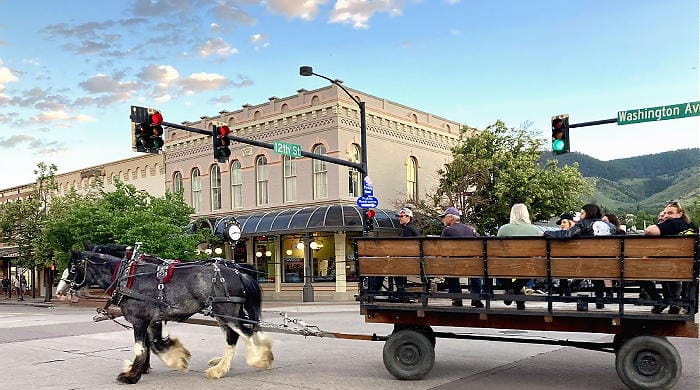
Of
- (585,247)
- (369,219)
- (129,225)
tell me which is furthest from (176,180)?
(585,247)

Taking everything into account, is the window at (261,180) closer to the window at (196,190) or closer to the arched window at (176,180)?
the window at (196,190)

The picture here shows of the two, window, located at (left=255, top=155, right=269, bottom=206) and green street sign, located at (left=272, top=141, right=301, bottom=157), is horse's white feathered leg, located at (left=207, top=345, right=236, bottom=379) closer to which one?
green street sign, located at (left=272, top=141, right=301, bottom=157)

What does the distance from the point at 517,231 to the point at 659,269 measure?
6.58 feet

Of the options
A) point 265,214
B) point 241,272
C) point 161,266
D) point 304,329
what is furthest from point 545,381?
point 265,214

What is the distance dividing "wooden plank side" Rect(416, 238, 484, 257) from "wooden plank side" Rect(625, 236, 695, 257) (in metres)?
1.72

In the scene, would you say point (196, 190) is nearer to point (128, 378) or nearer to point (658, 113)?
point (658, 113)

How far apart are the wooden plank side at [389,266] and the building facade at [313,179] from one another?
18.6 metres

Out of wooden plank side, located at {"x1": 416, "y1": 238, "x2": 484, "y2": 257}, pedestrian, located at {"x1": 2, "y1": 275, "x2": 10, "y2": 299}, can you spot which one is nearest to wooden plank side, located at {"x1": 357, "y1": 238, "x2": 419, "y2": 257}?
wooden plank side, located at {"x1": 416, "y1": 238, "x2": 484, "y2": 257}

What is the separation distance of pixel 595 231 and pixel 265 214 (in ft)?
77.0

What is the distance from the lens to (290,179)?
31.1 m

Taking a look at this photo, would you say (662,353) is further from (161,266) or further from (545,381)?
(161,266)

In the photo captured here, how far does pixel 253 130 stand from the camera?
32.8 m

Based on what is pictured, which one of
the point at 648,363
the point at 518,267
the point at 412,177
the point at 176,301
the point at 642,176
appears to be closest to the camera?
the point at 648,363

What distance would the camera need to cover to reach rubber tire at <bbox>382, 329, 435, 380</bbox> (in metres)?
8.72
